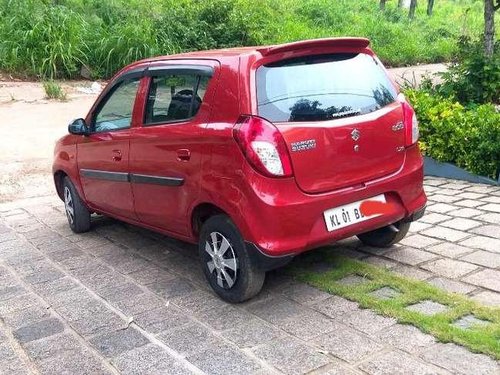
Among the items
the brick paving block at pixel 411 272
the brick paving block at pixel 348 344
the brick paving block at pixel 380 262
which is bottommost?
the brick paving block at pixel 348 344

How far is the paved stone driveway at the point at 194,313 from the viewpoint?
126 inches

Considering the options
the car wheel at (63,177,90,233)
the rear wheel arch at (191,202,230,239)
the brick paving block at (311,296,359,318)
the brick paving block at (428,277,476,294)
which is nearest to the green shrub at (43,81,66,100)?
the car wheel at (63,177,90,233)

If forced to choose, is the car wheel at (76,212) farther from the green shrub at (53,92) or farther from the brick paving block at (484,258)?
the green shrub at (53,92)

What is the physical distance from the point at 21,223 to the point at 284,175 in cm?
366

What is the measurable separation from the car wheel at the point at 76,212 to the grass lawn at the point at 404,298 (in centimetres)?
228

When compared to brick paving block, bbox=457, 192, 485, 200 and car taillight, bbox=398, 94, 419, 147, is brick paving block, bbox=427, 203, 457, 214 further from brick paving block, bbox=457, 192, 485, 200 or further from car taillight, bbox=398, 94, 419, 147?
car taillight, bbox=398, 94, 419, 147

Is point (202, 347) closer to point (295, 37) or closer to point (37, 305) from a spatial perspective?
point (37, 305)

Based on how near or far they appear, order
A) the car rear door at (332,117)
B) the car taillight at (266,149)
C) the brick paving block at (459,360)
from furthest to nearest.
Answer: the car rear door at (332,117) → the car taillight at (266,149) → the brick paving block at (459,360)

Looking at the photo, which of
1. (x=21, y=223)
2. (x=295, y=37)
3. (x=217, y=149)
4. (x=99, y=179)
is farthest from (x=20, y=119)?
(x=295, y=37)

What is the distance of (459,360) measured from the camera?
10.1 feet

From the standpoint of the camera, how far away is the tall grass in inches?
544

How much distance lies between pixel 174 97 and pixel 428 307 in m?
2.23

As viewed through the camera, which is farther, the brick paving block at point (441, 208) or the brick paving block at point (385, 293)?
the brick paving block at point (441, 208)

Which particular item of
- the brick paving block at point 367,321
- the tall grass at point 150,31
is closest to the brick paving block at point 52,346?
the brick paving block at point 367,321
